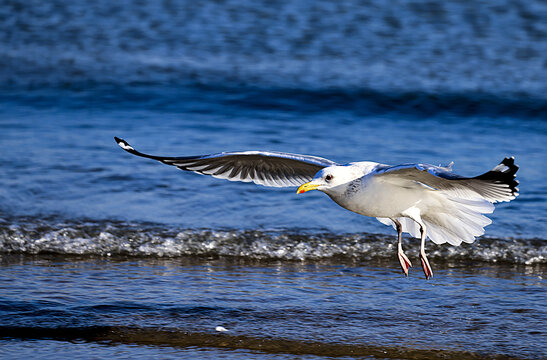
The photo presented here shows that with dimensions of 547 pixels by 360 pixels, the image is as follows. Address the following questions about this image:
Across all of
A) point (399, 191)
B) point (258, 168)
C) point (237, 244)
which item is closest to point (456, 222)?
point (399, 191)

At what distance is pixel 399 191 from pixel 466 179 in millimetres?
866

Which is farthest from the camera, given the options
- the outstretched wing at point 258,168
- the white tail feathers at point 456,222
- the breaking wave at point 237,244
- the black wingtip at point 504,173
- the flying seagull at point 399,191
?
the breaking wave at point 237,244

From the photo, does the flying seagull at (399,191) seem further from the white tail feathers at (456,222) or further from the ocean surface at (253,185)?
the ocean surface at (253,185)

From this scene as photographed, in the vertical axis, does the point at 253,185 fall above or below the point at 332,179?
above

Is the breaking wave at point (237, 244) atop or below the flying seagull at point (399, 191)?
below

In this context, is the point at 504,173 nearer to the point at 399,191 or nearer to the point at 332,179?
the point at 399,191

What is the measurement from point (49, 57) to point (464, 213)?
10151 millimetres

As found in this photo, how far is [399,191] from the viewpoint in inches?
205

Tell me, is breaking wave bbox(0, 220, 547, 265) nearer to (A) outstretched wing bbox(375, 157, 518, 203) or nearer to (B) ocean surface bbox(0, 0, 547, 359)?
(B) ocean surface bbox(0, 0, 547, 359)

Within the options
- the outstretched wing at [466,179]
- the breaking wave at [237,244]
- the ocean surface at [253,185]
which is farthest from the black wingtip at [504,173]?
the breaking wave at [237,244]

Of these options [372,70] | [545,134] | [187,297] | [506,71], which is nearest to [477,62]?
[506,71]

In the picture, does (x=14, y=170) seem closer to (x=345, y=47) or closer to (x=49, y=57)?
(x=49, y=57)

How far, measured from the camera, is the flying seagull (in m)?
5.04

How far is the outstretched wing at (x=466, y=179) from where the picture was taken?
4277 mm
